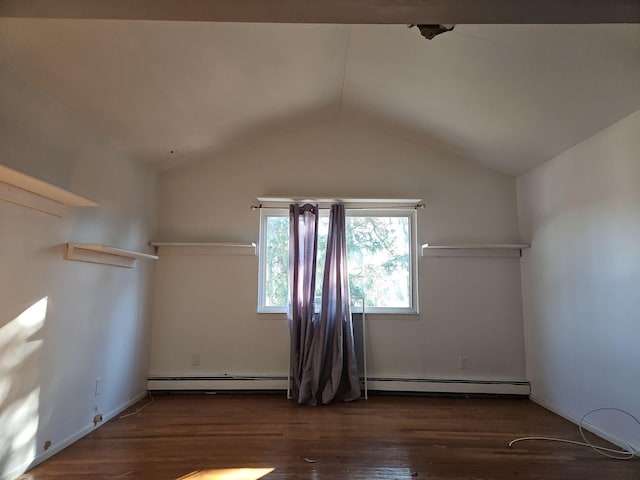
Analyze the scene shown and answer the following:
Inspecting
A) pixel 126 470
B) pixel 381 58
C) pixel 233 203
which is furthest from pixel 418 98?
pixel 126 470

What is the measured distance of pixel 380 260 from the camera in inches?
158

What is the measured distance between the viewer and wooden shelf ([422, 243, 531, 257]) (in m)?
3.82

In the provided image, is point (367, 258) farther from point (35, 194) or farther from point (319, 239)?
point (35, 194)

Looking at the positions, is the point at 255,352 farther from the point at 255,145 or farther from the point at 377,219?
the point at 255,145

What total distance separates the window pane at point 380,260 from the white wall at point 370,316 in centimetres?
18

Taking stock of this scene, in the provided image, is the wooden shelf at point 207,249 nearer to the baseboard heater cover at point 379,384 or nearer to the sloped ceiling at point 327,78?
the sloped ceiling at point 327,78

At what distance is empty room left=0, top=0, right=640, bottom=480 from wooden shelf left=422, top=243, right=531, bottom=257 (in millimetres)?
29

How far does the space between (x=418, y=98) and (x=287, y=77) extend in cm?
108

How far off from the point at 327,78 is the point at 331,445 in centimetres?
277

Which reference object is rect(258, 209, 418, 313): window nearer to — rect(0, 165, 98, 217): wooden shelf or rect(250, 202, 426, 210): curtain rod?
rect(250, 202, 426, 210): curtain rod

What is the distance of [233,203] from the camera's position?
13.0 ft

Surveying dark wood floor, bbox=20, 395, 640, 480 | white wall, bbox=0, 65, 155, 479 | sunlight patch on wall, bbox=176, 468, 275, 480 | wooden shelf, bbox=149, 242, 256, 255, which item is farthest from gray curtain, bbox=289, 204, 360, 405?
white wall, bbox=0, 65, 155, 479

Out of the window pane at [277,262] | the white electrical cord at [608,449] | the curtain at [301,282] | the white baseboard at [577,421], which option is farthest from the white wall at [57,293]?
the white baseboard at [577,421]

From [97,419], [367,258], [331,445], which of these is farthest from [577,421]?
[97,419]
